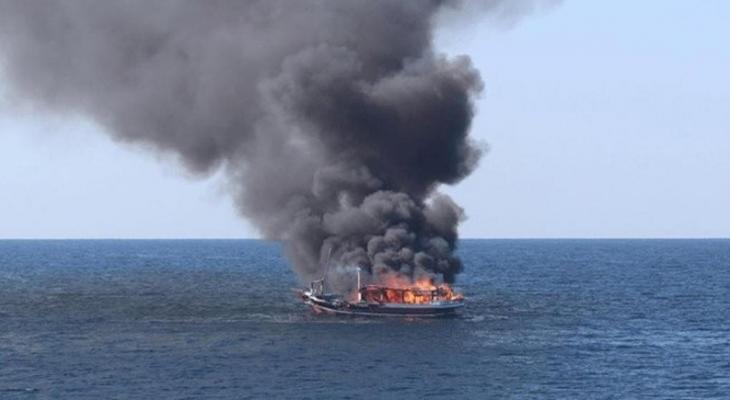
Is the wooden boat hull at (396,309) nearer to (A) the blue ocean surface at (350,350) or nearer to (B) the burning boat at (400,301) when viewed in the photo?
(B) the burning boat at (400,301)

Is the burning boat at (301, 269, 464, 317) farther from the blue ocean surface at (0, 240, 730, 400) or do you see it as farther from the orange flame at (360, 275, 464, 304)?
the blue ocean surface at (0, 240, 730, 400)

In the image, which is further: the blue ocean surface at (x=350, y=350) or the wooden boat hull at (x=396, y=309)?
the wooden boat hull at (x=396, y=309)

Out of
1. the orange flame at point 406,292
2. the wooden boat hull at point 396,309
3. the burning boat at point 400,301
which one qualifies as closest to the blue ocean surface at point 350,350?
the wooden boat hull at point 396,309

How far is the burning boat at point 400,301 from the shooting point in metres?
116

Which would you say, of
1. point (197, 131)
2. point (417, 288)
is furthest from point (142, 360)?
point (197, 131)

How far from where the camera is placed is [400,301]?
386ft

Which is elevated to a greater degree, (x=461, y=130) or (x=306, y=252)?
(x=461, y=130)

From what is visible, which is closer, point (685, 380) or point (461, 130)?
point (685, 380)

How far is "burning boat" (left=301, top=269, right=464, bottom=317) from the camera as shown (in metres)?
116

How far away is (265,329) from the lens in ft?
360

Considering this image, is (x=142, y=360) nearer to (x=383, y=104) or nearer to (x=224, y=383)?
(x=224, y=383)

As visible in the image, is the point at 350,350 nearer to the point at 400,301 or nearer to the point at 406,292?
the point at 400,301

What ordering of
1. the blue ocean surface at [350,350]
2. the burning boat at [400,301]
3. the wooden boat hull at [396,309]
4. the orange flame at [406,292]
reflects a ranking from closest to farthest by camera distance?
the blue ocean surface at [350,350] → the wooden boat hull at [396,309] → the burning boat at [400,301] → the orange flame at [406,292]

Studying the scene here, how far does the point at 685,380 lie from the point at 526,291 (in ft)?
275
